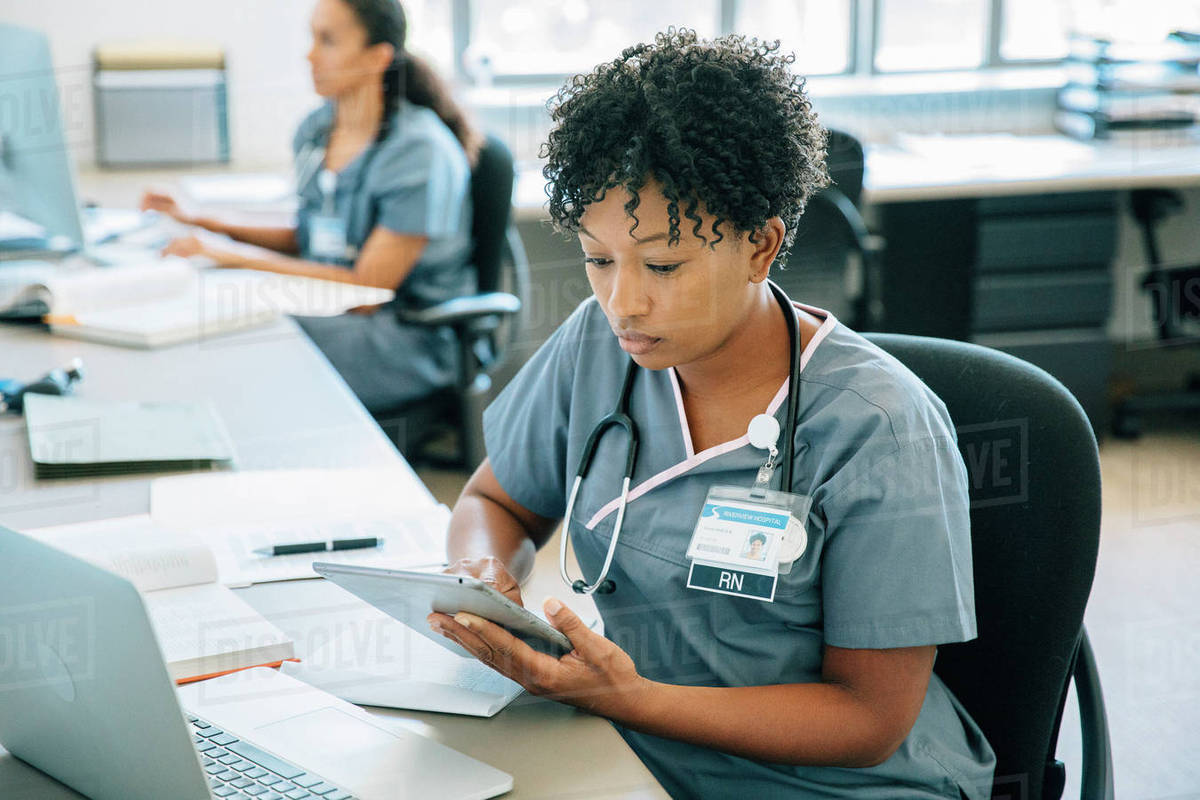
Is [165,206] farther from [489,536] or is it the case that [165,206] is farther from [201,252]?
[489,536]

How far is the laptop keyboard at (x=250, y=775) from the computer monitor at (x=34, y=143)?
→ 1549 millimetres

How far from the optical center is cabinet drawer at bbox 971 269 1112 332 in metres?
3.25

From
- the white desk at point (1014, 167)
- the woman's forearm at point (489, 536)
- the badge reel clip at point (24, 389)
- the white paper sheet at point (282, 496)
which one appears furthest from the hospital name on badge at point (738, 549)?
the white desk at point (1014, 167)

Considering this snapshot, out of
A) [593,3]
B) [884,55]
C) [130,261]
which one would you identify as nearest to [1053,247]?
[884,55]

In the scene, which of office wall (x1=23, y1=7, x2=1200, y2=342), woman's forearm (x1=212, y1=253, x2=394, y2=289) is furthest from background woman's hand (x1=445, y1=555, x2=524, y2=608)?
office wall (x1=23, y1=7, x2=1200, y2=342)

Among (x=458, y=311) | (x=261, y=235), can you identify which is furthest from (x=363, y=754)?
(x=261, y=235)

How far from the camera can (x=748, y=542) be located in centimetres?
103

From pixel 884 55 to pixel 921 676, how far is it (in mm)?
3140

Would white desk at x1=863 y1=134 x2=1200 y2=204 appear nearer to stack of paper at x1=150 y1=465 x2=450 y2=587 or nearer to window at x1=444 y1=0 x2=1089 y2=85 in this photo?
window at x1=444 y1=0 x2=1089 y2=85

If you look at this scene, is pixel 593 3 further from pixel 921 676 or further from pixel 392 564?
pixel 921 676

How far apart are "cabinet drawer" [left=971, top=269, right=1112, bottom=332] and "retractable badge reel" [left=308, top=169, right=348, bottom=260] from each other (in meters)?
1.67

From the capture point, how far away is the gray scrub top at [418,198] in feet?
8.14

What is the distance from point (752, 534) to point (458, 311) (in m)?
1.46

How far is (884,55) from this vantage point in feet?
12.5
